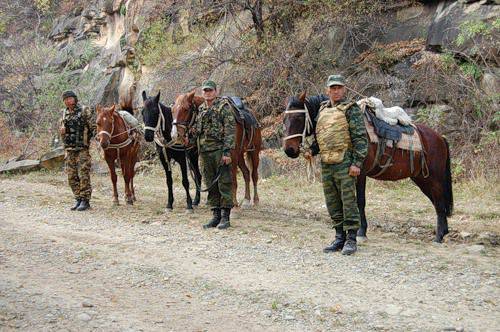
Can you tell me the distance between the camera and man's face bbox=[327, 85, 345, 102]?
6.63 meters

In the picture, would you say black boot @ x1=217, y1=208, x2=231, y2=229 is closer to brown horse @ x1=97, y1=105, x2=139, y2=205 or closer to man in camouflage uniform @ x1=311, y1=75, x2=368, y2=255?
man in camouflage uniform @ x1=311, y1=75, x2=368, y2=255

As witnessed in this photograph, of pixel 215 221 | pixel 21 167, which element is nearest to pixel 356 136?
pixel 215 221

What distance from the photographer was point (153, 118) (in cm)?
953

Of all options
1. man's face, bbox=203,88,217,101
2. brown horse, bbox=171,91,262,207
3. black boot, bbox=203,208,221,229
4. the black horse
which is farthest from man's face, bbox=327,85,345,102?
the black horse

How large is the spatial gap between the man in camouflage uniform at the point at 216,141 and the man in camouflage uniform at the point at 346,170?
6.39 ft

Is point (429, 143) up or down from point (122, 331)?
up

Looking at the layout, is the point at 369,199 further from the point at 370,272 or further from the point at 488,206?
the point at 370,272

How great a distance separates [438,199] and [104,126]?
6117mm

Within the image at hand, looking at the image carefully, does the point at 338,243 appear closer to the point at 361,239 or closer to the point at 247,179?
the point at 361,239

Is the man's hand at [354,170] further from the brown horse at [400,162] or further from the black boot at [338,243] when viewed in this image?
the black boot at [338,243]

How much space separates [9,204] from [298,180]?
6561mm

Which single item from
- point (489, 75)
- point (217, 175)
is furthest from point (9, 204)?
point (489, 75)

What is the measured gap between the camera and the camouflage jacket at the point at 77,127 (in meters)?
10.2

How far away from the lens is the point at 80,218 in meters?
9.42
